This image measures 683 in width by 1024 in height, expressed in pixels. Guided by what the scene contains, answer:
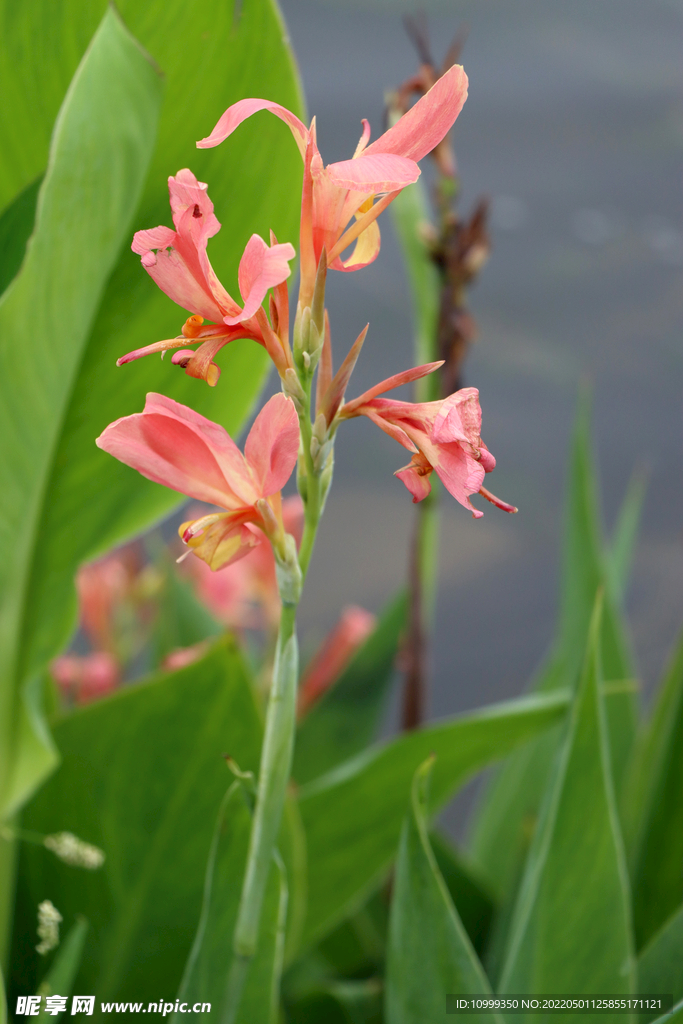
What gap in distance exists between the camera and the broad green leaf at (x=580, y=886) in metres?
0.27

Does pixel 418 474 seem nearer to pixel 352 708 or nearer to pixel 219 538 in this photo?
pixel 219 538

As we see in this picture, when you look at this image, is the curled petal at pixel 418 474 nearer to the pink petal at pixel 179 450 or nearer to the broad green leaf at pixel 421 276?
the pink petal at pixel 179 450

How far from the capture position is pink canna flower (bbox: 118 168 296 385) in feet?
0.45

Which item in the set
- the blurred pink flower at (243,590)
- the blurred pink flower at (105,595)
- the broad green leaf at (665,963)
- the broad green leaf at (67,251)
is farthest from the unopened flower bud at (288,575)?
the blurred pink flower at (105,595)

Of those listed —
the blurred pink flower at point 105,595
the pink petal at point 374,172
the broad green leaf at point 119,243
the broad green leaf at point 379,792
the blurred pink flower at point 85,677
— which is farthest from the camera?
the blurred pink flower at point 105,595

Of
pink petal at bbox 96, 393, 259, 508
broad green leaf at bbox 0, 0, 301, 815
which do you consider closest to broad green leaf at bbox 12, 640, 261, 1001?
broad green leaf at bbox 0, 0, 301, 815

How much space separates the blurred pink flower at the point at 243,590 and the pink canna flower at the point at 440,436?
1.07 ft

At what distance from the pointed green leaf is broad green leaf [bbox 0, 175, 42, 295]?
31 centimetres

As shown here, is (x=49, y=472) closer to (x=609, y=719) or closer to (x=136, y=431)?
(x=136, y=431)

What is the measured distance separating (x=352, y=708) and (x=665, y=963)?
0.27 m

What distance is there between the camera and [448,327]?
1.32 ft

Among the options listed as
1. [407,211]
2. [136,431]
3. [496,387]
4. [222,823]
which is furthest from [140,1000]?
[496,387]

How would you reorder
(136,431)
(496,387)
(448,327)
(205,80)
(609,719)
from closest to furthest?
(136,431) → (205,80) → (448,327) → (609,719) → (496,387)

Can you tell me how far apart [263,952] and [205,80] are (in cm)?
26
